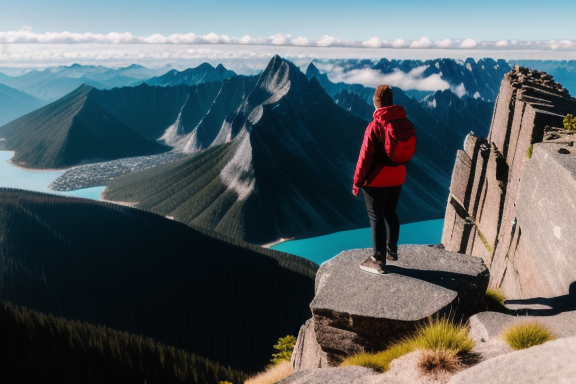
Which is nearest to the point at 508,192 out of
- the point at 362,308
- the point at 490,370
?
the point at 362,308

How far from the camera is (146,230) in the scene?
181000 millimetres

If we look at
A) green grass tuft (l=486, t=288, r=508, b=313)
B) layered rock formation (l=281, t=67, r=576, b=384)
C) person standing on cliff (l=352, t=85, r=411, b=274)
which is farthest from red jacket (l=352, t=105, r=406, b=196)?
green grass tuft (l=486, t=288, r=508, b=313)

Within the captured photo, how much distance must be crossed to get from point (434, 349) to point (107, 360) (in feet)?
358

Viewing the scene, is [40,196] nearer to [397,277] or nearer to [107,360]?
[107,360]

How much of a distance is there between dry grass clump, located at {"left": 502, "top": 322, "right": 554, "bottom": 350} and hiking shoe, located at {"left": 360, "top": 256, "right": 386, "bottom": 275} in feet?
20.1

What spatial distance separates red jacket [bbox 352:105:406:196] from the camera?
16.5 meters

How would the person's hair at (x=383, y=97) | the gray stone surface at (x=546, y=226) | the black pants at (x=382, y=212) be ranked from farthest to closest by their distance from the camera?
the gray stone surface at (x=546, y=226) < the black pants at (x=382, y=212) < the person's hair at (x=383, y=97)

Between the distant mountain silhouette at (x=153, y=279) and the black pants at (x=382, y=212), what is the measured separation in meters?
129

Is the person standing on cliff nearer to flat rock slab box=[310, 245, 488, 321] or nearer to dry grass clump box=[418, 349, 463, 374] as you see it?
flat rock slab box=[310, 245, 488, 321]

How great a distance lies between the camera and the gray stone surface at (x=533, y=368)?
8922mm

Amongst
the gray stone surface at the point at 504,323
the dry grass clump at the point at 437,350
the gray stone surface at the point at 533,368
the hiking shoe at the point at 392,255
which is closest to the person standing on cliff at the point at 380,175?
the hiking shoe at the point at 392,255

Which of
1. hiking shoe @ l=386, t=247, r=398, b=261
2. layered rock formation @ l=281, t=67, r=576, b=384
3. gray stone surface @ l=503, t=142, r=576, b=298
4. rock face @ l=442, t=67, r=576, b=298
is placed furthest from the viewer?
hiking shoe @ l=386, t=247, r=398, b=261

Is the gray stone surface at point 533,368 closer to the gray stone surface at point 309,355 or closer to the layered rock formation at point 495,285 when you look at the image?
the layered rock formation at point 495,285

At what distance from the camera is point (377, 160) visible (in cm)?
1711
